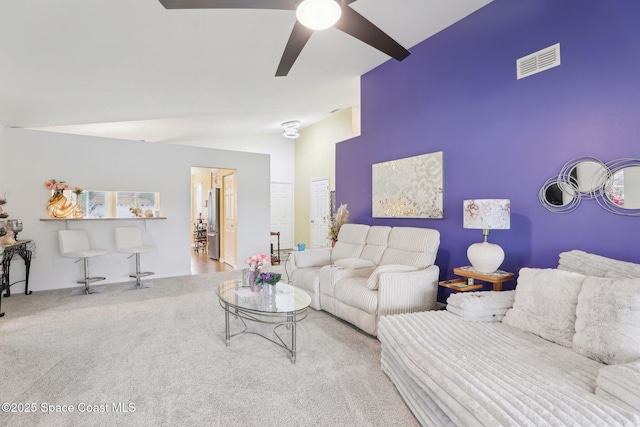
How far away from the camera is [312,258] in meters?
4.24

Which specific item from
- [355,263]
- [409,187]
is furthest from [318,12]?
[409,187]

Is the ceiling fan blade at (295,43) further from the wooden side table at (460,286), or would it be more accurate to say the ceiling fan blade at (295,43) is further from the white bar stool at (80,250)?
the white bar stool at (80,250)

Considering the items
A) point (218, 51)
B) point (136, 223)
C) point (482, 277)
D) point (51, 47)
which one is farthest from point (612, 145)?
point (136, 223)

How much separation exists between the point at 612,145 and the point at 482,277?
1356mm

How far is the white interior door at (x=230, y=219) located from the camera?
6.67m

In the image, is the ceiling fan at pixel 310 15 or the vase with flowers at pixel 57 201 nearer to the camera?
the ceiling fan at pixel 310 15

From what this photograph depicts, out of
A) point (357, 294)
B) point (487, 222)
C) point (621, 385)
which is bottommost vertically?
point (357, 294)

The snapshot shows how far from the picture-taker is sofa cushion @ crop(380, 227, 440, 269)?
10.8ft

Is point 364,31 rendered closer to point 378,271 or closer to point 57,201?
point 378,271

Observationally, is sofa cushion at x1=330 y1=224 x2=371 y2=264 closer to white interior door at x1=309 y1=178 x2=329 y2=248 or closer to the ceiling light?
white interior door at x1=309 y1=178 x2=329 y2=248

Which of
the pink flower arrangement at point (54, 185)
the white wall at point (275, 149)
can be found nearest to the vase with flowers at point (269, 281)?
the pink flower arrangement at point (54, 185)

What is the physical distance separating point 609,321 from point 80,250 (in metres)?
5.82

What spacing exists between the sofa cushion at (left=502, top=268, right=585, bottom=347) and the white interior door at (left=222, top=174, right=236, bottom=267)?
547 cm

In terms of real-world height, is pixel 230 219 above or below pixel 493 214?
below
